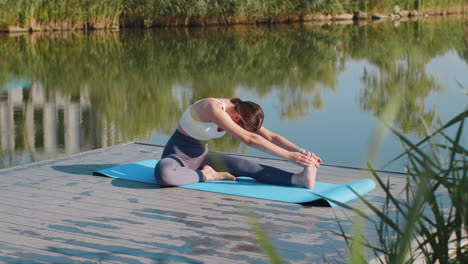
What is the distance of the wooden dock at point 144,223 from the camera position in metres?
2.96

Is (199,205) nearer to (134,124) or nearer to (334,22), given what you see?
(134,124)

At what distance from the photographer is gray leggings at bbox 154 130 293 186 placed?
13.4 feet

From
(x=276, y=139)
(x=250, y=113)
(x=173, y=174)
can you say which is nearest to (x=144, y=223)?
(x=173, y=174)

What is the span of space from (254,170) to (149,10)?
19905mm

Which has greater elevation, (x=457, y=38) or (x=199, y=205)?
(x=457, y=38)

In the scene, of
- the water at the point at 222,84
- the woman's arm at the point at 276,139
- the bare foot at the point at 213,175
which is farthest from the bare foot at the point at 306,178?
the water at the point at 222,84

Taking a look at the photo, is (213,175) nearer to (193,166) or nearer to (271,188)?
(193,166)

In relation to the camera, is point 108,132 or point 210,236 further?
point 108,132

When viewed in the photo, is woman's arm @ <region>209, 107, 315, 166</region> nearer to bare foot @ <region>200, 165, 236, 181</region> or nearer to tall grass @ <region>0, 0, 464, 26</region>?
bare foot @ <region>200, 165, 236, 181</region>

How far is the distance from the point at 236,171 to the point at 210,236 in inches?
44.0

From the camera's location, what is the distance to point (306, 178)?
400cm

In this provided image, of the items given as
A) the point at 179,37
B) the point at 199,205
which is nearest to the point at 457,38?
the point at 179,37

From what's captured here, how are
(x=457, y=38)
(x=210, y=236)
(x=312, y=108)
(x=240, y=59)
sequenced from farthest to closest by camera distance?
(x=457, y=38)
(x=240, y=59)
(x=312, y=108)
(x=210, y=236)

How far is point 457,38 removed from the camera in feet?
59.5
